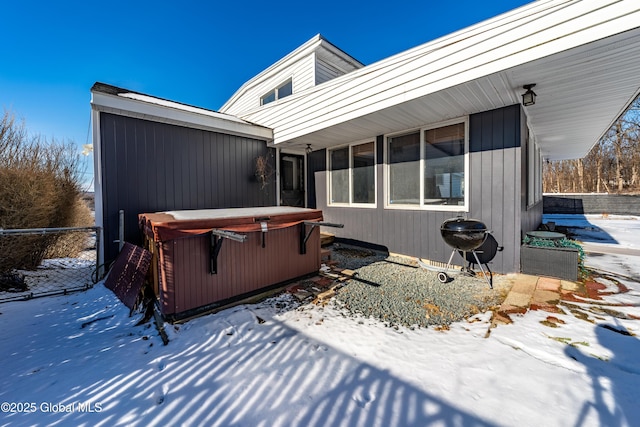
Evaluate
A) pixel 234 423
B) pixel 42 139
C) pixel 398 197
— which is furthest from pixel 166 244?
pixel 42 139

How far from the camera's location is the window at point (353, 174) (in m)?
5.46

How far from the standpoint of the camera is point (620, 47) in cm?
231

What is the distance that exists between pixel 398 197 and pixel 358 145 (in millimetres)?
1519

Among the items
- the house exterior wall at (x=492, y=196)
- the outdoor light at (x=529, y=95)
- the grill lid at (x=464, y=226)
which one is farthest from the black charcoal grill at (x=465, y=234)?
the outdoor light at (x=529, y=95)

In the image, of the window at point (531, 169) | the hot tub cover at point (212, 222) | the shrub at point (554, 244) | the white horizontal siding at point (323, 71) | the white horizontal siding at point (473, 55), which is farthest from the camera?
the white horizontal siding at point (323, 71)

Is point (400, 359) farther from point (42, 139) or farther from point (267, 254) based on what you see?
point (42, 139)

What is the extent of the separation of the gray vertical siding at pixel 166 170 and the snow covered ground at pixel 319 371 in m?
1.89

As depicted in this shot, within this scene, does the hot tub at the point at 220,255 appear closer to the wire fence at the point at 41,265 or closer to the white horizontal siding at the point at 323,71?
the wire fence at the point at 41,265

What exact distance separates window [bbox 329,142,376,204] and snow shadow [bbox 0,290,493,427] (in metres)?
3.78

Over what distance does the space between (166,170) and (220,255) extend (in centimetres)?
261

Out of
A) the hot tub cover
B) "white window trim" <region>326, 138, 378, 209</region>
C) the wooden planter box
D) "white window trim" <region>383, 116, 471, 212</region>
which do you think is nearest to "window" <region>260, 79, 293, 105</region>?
"white window trim" <region>326, 138, 378, 209</region>

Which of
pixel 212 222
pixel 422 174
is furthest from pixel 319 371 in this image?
pixel 422 174

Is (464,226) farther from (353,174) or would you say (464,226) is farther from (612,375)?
(353,174)

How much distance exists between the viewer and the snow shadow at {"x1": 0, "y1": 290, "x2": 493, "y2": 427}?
57.5 inches
